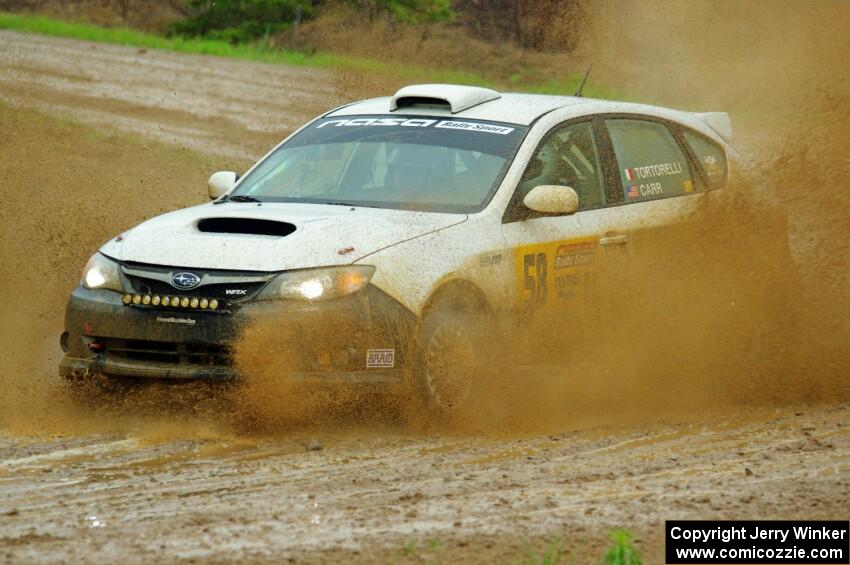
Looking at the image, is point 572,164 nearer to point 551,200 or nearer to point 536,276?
point 551,200

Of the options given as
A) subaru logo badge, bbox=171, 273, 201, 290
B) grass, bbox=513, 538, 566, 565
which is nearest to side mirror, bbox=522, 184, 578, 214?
subaru logo badge, bbox=171, 273, 201, 290

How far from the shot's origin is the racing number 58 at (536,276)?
8094 millimetres

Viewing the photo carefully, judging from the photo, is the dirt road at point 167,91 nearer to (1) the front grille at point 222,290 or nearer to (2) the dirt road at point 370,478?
(2) the dirt road at point 370,478

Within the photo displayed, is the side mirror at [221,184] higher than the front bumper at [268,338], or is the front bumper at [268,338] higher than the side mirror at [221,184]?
the side mirror at [221,184]

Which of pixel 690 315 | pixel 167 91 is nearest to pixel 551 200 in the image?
pixel 690 315

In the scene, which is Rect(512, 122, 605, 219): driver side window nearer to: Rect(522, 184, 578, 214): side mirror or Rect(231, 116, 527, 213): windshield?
Rect(231, 116, 527, 213): windshield

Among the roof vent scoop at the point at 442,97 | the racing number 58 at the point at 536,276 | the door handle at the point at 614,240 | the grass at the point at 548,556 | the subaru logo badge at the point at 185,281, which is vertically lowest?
the grass at the point at 548,556

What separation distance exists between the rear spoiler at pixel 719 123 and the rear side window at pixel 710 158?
0.26 metres

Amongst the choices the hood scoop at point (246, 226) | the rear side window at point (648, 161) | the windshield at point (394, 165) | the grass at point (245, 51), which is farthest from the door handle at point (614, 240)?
the grass at point (245, 51)

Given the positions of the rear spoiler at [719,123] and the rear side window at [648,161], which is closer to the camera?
the rear side window at [648,161]

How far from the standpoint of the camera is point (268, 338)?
7.12 m

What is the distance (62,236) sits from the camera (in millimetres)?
12844

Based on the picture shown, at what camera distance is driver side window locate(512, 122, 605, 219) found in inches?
334

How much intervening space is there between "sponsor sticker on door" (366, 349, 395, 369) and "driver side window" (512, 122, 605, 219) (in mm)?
1567
